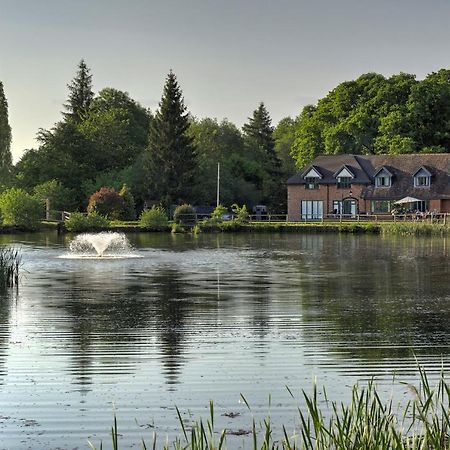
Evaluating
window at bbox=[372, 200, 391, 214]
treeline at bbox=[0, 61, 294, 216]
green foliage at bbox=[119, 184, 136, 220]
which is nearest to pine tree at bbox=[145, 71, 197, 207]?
treeline at bbox=[0, 61, 294, 216]

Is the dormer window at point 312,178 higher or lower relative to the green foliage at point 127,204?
higher

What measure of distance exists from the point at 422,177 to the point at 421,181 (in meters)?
0.51

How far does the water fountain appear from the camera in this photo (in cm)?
4219

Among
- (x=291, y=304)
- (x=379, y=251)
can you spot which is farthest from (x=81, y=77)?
(x=291, y=304)

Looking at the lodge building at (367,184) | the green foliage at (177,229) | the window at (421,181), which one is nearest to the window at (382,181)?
the lodge building at (367,184)

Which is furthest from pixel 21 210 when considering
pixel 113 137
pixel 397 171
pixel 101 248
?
pixel 397 171

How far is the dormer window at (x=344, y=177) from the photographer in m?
81.9

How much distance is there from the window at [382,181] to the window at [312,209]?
574 centimetres

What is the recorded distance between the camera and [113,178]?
3487 inches

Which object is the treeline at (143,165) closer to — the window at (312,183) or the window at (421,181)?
the window at (312,183)

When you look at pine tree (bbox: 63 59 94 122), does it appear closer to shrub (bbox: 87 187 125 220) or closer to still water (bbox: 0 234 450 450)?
shrub (bbox: 87 187 125 220)

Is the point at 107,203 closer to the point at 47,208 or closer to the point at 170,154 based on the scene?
the point at 47,208

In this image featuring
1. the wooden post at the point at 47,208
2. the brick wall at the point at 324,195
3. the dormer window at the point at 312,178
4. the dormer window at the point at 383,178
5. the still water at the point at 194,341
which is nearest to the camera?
the still water at the point at 194,341

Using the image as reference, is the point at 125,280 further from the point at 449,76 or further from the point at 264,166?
the point at 264,166
